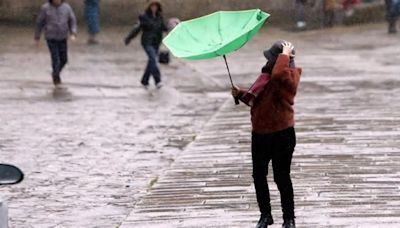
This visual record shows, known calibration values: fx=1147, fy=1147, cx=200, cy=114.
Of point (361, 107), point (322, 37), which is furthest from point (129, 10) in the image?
point (361, 107)

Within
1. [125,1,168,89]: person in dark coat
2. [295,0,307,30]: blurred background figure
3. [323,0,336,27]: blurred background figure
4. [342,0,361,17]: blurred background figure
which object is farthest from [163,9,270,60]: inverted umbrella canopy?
[342,0,361,17]: blurred background figure

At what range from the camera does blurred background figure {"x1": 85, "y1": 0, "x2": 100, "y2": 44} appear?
29953mm

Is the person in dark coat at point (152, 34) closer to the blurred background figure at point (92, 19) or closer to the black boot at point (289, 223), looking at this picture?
the blurred background figure at point (92, 19)

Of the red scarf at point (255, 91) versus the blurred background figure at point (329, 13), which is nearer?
the red scarf at point (255, 91)

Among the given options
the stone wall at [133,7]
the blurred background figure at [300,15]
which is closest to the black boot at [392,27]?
the blurred background figure at [300,15]

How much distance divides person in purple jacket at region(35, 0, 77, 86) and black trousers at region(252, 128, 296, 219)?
1301 centimetres

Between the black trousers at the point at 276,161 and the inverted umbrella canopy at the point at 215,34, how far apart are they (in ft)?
2.48

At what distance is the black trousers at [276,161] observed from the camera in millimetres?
8680

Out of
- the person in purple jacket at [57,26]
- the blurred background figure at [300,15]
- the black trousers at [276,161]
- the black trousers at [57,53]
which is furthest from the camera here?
the blurred background figure at [300,15]

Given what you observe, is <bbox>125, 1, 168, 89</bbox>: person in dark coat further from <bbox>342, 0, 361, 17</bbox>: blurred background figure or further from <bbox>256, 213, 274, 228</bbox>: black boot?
<bbox>342, 0, 361, 17</bbox>: blurred background figure

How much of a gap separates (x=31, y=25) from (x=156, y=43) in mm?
11495

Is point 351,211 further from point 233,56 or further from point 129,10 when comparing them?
point 129,10

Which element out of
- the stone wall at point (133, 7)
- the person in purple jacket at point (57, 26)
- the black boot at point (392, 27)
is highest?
the person in purple jacket at point (57, 26)

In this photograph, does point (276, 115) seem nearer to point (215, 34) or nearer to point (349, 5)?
point (215, 34)
